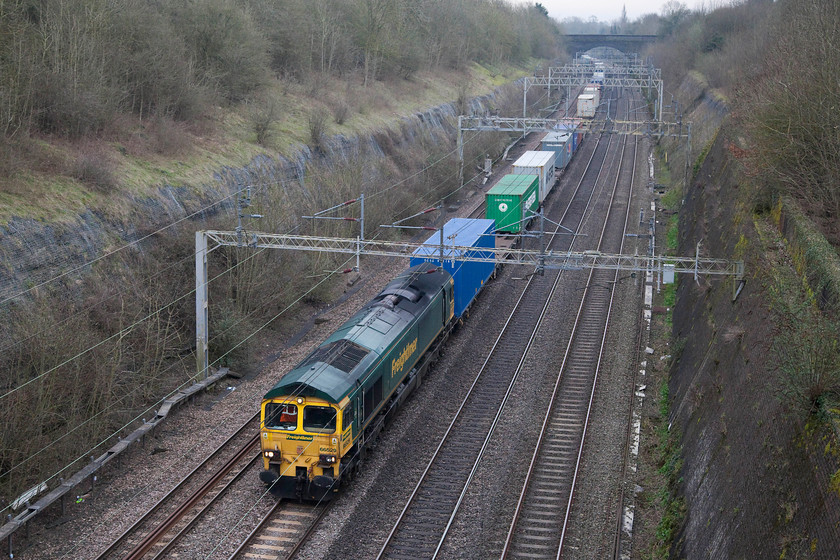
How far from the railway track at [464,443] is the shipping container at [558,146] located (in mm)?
21795

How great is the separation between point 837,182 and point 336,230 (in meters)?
17.4

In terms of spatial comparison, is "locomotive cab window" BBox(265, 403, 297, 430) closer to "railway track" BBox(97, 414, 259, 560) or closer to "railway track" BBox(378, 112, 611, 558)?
"railway track" BBox(97, 414, 259, 560)

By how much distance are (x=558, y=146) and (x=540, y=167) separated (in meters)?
10.7

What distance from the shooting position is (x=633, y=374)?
23.6 meters

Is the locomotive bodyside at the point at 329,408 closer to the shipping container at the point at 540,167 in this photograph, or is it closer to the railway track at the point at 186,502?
the railway track at the point at 186,502

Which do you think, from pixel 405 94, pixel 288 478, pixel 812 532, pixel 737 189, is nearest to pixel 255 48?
pixel 405 94

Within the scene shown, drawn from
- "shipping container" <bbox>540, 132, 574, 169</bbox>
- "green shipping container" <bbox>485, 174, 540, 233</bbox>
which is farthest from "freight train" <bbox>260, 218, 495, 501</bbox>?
"shipping container" <bbox>540, 132, 574, 169</bbox>

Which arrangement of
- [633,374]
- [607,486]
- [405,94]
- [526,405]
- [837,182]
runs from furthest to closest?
1. [405,94]
2. [633,374]
3. [526,405]
4. [837,182]
5. [607,486]

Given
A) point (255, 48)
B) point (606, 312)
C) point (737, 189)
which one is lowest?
point (606, 312)

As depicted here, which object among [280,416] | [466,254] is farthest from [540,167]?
[280,416]

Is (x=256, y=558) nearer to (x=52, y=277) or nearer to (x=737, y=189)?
(x=52, y=277)

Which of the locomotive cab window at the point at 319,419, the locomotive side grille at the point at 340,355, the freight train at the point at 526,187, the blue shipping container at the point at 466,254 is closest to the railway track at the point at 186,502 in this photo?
the locomotive cab window at the point at 319,419

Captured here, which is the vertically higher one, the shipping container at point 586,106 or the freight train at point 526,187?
the shipping container at point 586,106

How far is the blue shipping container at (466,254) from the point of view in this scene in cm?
2488
